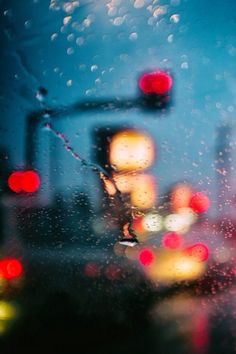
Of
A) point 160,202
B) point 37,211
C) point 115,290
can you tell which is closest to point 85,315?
point 115,290

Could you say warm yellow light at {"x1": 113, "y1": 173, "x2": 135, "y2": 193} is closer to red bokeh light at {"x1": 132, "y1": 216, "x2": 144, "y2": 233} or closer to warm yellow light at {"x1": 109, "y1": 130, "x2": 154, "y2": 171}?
warm yellow light at {"x1": 109, "y1": 130, "x2": 154, "y2": 171}

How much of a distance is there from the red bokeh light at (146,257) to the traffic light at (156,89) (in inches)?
86.5

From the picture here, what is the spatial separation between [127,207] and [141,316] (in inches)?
47.6

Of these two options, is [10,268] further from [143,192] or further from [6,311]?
[143,192]

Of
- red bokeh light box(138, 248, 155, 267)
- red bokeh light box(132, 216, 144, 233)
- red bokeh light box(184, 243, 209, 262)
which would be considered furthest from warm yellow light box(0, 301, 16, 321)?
red bokeh light box(184, 243, 209, 262)

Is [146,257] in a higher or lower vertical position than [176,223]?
lower

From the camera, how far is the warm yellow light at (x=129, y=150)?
3461 mm

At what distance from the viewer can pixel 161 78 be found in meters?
3.29

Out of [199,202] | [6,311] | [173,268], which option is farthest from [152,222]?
[6,311]

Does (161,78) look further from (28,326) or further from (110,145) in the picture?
(28,326)

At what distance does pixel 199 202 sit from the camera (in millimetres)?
4312

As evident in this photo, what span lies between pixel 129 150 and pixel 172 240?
235 centimetres

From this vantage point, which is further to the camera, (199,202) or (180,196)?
(199,202)

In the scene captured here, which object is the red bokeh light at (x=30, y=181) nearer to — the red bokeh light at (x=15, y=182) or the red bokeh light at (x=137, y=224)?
the red bokeh light at (x=15, y=182)
